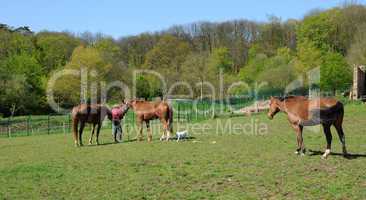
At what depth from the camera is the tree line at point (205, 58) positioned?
181 ft

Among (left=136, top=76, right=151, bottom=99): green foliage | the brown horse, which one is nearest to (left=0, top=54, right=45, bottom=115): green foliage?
(left=136, top=76, right=151, bottom=99): green foliage

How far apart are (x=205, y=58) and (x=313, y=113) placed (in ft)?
174

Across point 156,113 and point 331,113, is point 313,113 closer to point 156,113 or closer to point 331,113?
point 331,113

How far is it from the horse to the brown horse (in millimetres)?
6358

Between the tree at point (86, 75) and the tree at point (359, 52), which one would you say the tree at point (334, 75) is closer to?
the tree at point (359, 52)

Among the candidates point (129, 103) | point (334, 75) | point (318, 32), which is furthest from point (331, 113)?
point (318, 32)

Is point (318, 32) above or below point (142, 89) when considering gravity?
above

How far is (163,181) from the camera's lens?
10.7m

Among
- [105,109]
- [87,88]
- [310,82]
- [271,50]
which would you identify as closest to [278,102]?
[105,109]

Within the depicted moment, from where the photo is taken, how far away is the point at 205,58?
65938 millimetres

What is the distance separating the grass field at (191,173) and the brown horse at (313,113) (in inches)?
24.1

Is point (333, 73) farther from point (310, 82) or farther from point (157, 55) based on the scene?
point (157, 55)

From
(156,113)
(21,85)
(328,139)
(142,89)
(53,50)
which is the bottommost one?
(328,139)

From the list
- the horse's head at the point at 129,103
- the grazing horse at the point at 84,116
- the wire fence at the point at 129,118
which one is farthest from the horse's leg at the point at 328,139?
the wire fence at the point at 129,118
